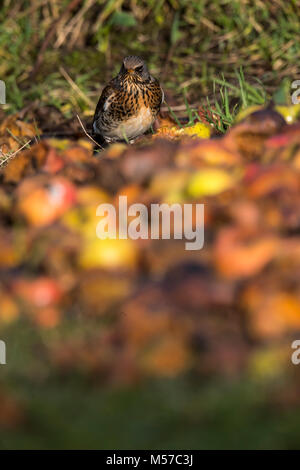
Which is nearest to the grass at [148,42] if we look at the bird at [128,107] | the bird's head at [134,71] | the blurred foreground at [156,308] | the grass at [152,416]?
the bird's head at [134,71]

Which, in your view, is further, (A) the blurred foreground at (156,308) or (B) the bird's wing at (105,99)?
(B) the bird's wing at (105,99)

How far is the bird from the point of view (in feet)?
16.9

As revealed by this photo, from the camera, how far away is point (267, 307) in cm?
218

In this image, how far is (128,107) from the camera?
17.1 ft

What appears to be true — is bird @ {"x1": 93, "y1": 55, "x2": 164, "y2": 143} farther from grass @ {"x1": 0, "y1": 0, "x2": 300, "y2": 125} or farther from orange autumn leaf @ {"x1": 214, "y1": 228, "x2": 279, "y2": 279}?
orange autumn leaf @ {"x1": 214, "y1": 228, "x2": 279, "y2": 279}

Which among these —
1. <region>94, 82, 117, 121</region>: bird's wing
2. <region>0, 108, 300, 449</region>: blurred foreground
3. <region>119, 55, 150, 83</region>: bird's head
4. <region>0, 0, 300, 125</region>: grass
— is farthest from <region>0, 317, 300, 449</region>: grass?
<region>0, 0, 300, 125</region>: grass

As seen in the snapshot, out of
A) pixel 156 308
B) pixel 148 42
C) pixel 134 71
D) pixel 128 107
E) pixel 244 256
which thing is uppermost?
pixel 148 42

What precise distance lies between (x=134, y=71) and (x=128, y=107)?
31 cm

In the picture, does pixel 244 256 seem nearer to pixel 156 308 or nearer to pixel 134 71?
pixel 156 308

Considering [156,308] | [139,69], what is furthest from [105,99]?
[156,308]

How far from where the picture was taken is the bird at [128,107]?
5.16 meters

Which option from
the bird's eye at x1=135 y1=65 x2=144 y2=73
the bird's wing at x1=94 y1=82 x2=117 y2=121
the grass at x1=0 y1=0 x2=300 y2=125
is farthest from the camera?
the grass at x1=0 y1=0 x2=300 y2=125

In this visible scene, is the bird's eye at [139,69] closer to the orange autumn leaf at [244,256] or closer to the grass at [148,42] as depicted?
the grass at [148,42]
